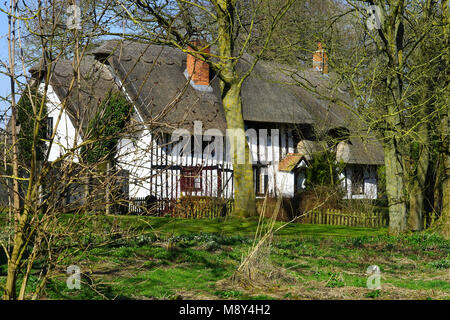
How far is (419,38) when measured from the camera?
14867 mm

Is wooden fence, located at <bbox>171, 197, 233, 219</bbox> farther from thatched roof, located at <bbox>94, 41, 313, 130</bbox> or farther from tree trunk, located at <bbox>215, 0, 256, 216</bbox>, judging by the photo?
thatched roof, located at <bbox>94, 41, 313, 130</bbox>

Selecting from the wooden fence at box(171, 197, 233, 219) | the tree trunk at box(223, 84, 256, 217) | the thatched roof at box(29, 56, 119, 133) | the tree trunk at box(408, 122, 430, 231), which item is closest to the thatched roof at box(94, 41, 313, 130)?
the wooden fence at box(171, 197, 233, 219)

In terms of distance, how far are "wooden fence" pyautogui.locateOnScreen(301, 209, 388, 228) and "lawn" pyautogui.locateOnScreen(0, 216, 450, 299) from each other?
25.1 ft

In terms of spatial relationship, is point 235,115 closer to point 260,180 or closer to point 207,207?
Answer: point 207,207

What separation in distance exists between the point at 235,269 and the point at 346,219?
42.9ft

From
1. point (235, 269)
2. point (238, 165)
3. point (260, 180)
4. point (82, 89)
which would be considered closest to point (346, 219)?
point (238, 165)

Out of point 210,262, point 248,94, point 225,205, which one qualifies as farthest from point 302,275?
point 248,94

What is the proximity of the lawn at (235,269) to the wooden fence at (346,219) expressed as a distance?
765cm

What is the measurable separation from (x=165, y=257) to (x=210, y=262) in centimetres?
70

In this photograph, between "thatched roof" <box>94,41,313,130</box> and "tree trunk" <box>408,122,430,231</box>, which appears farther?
"thatched roof" <box>94,41,313,130</box>

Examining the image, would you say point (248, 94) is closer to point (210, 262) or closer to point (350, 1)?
point (350, 1)

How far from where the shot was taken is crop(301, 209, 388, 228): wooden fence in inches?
803
